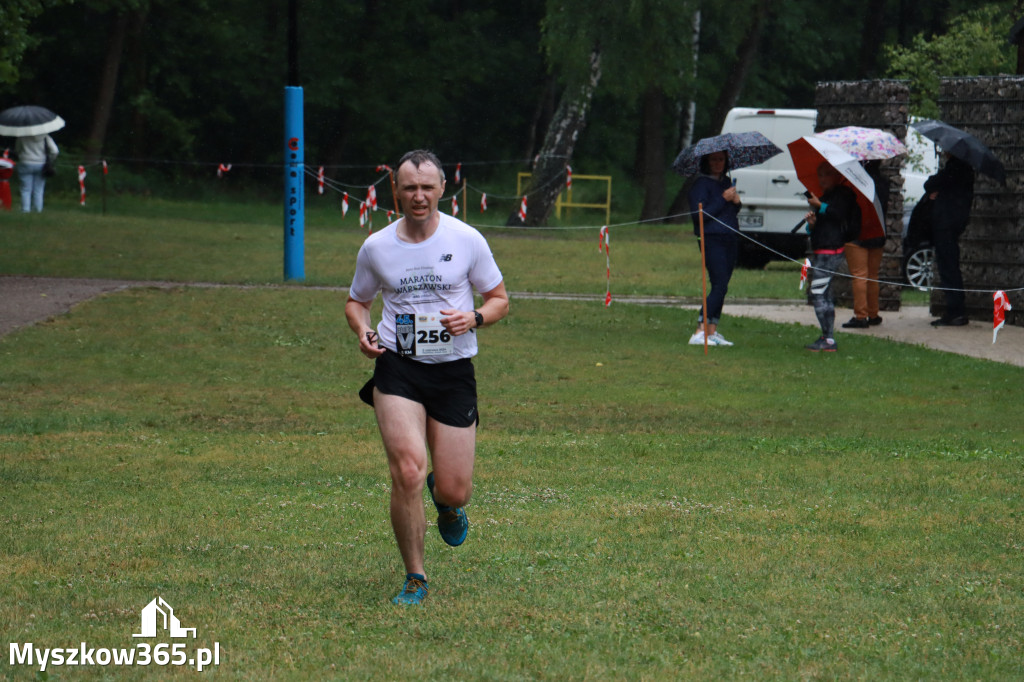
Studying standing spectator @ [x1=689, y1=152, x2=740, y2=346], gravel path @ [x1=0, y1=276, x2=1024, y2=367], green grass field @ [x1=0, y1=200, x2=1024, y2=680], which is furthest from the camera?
gravel path @ [x1=0, y1=276, x2=1024, y2=367]

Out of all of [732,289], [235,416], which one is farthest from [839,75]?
[235,416]

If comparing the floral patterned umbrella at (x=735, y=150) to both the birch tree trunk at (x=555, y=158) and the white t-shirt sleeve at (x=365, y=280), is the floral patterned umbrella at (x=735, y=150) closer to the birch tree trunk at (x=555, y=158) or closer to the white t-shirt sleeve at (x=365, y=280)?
the white t-shirt sleeve at (x=365, y=280)

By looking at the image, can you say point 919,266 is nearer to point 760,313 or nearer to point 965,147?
point 760,313

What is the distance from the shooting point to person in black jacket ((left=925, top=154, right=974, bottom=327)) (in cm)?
1672

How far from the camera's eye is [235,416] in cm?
1107

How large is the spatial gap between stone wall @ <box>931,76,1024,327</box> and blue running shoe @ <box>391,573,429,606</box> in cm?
1267

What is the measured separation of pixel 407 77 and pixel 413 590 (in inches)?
1842

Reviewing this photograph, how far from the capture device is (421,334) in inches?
231

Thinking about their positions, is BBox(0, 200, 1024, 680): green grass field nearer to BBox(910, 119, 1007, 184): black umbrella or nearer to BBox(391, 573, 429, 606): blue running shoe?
BBox(391, 573, 429, 606): blue running shoe

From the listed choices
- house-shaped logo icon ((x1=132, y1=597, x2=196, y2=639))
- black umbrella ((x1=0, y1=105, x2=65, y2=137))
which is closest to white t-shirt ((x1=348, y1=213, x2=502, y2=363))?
house-shaped logo icon ((x1=132, y1=597, x2=196, y2=639))

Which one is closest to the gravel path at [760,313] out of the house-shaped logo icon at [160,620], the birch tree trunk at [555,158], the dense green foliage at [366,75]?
the house-shaped logo icon at [160,620]

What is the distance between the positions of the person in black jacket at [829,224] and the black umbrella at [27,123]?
64.4 feet

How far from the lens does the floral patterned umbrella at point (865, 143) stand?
15.5 m

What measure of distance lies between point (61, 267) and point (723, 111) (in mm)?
24544
